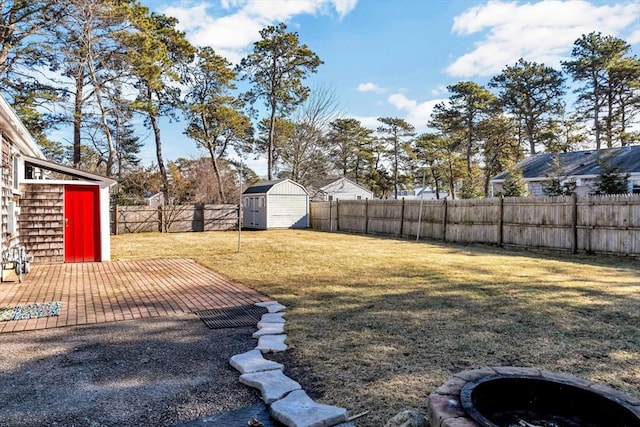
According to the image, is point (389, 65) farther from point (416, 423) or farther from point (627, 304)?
point (416, 423)

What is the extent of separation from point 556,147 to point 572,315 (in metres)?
26.4

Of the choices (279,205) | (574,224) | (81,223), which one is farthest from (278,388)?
(279,205)

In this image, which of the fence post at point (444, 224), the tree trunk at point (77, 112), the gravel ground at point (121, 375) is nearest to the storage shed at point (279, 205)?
the tree trunk at point (77, 112)

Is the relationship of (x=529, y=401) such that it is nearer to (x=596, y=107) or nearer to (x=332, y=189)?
(x=332, y=189)

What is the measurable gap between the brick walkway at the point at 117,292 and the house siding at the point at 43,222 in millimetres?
468

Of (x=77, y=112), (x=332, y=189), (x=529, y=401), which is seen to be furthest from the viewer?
(x=332, y=189)

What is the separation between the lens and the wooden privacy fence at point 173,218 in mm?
18875

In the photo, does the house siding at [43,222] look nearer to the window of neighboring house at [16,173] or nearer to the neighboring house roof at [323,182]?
the window of neighboring house at [16,173]

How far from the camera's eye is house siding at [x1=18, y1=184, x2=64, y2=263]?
8.62m

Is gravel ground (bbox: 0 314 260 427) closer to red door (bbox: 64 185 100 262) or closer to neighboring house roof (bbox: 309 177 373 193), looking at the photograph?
red door (bbox: 64 185 100 262)

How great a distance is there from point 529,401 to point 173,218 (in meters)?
20.0

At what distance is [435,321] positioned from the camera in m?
4.38

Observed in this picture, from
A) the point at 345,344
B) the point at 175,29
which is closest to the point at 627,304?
the point at 345,344

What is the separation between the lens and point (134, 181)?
23.9 m
